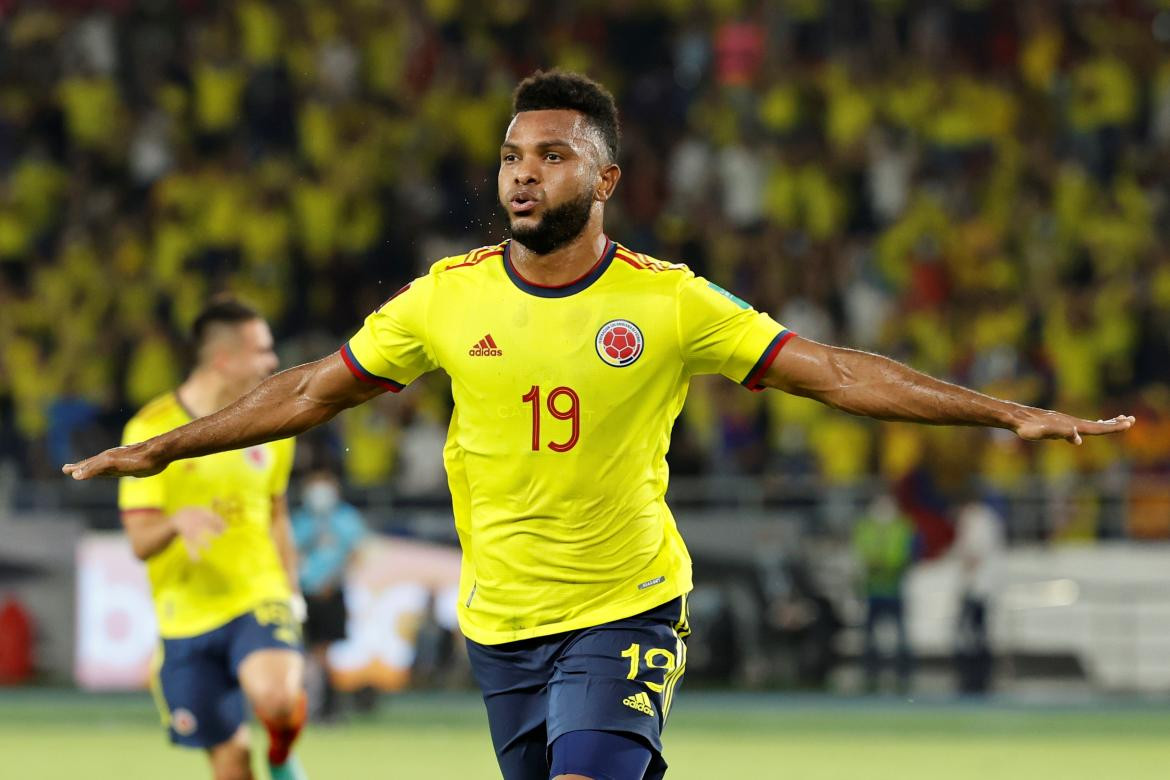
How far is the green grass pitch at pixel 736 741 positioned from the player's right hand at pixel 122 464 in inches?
289

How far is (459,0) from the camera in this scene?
2405cm

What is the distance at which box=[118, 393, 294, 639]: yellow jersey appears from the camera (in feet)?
29.1

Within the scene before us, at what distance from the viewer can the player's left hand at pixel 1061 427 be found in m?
5.26

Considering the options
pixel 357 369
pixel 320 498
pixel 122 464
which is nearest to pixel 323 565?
pixel 320 498

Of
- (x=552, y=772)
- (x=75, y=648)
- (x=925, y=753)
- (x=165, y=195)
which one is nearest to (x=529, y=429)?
(x=552, y=772)

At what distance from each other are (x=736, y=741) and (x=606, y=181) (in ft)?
32.1

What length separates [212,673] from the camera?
887 centimetres

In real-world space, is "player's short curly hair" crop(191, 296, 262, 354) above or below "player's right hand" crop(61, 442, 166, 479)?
above

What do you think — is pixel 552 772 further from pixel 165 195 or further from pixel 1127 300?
pixel 165 195

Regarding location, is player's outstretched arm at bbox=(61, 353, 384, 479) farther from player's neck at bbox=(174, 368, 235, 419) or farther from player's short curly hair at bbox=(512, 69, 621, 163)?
player's neck at bbox=(174, 368, 235, 419)

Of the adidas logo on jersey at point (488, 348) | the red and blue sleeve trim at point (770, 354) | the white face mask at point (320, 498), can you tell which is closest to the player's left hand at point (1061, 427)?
the red and blue sleeve trim at point (770, 354)

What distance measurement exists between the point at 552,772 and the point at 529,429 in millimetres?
1004

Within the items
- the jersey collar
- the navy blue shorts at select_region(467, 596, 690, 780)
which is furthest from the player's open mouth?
the navy blue shorts at select_region(467, 596, 690, 780)

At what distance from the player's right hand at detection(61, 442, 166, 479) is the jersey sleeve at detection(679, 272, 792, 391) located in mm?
1600
